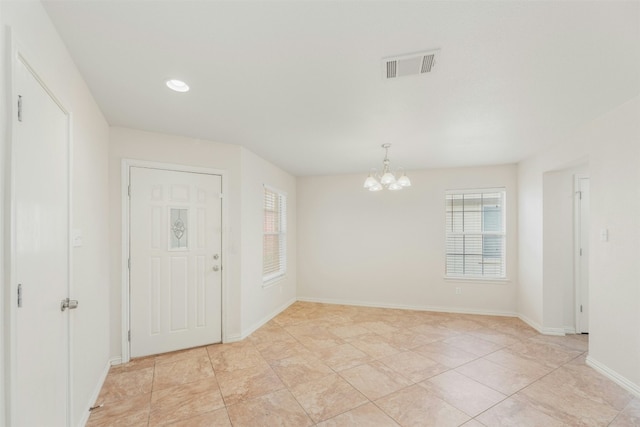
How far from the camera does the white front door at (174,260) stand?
3.02m

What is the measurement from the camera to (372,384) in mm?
2527

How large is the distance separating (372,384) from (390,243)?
289 cm

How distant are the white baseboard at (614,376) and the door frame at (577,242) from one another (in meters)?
1.12

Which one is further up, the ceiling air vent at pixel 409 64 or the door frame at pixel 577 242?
the ceiling air vent at pixel 409 64

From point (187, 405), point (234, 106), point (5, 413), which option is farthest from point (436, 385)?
point (234, 106)

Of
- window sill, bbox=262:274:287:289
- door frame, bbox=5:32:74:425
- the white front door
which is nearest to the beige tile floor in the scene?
the white front door

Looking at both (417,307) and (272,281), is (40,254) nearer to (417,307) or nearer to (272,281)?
(272,281)

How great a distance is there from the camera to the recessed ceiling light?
6.67ft

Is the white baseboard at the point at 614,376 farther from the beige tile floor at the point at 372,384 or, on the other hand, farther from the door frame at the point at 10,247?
the door frame at the point at 10,247

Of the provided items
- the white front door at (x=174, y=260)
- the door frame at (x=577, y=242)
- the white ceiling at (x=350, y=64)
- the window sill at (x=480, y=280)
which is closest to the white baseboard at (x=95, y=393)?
the white front door at (x=174, y=260)

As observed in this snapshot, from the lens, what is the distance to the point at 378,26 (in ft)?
4.79

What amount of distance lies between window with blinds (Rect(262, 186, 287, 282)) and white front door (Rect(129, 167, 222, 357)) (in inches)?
41.8

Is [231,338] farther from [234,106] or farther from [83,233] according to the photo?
[234,106]

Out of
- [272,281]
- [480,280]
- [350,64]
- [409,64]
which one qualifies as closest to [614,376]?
[480,280]
